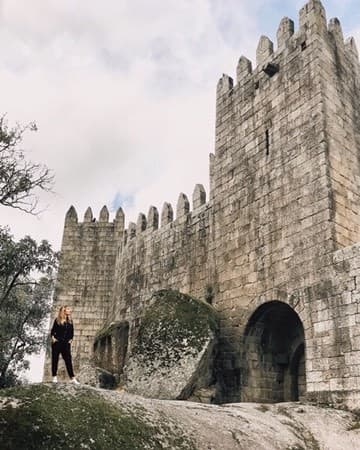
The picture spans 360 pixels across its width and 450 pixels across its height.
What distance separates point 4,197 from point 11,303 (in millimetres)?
8473

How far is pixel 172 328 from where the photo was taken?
36.8ft

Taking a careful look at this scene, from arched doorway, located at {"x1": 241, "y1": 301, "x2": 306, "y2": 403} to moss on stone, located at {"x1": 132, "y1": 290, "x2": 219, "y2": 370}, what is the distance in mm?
1018

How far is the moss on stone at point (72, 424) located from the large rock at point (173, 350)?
534 centimetres

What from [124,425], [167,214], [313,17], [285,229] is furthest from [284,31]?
[124,425]

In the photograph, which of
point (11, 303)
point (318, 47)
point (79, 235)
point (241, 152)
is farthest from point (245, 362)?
point (79, 235)

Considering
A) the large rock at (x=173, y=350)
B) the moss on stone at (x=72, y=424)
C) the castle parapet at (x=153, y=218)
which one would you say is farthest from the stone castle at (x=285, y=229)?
the moss on stone at (x=72, y=424)

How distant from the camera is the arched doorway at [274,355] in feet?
38.8

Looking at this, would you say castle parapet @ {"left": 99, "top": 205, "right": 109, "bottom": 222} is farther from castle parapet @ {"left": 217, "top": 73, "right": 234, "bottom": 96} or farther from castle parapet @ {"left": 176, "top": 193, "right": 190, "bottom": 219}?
castle parapet @ {"left": 217, "top": 73, "right": 234, "bottom": 96}

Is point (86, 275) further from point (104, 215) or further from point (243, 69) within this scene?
point (243, 69)

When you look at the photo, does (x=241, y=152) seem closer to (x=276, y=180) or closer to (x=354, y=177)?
(x=276, y=180)

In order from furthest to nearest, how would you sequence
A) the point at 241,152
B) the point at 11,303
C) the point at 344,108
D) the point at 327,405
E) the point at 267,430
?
1. the point at 11,303
2. the point at 241,152
3. the point at 344,108
4. the point at 327,405
5. the point at 267,430

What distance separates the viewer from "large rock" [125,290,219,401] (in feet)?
34.1

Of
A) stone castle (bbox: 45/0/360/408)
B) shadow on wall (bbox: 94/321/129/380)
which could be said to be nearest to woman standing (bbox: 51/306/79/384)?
stone castle (bbox: 45/0/360/408)

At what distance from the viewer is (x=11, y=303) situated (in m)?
20.1
